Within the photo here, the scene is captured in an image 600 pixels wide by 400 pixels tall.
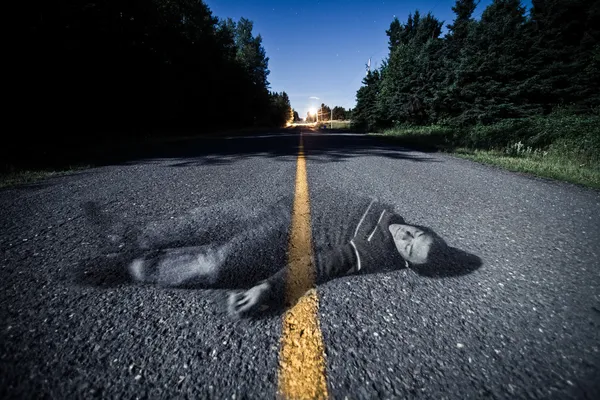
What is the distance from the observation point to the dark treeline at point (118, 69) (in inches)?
408

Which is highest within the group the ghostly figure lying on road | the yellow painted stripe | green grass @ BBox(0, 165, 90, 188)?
green grass @ BBox(0, 165, 90, 188)

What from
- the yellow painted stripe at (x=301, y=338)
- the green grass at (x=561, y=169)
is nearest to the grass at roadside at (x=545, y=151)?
the green grass at (x=561, y=169)

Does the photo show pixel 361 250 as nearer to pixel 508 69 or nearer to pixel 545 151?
pixel 545 151

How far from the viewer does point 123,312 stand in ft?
3.73

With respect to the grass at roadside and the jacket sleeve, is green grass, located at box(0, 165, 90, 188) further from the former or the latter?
the grass at roadside

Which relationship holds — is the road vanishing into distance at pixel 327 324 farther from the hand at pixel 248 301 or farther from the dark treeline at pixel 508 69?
the dark treeline at pixel 508 69

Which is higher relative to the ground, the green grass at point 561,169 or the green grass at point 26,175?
the green grass at point 26,175

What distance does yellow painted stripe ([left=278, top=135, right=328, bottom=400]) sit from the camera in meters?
0.82

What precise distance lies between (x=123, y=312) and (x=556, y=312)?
2066mm

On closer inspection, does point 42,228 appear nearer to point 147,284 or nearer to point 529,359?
point 147,284

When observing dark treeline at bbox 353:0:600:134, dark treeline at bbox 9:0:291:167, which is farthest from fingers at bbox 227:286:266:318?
dark treeline at bbox 353:0:600:134

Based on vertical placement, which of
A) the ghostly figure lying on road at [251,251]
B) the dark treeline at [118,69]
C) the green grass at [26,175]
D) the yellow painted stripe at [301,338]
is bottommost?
the yellow painted stripe at [301,338]

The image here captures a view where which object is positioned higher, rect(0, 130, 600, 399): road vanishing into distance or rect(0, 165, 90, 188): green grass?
Answer: rect(0, 165, 90, 188): green grass

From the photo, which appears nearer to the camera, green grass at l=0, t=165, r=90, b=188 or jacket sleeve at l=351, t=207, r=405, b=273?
jacket sleeve at l=351, t=207, r=405, b=273
